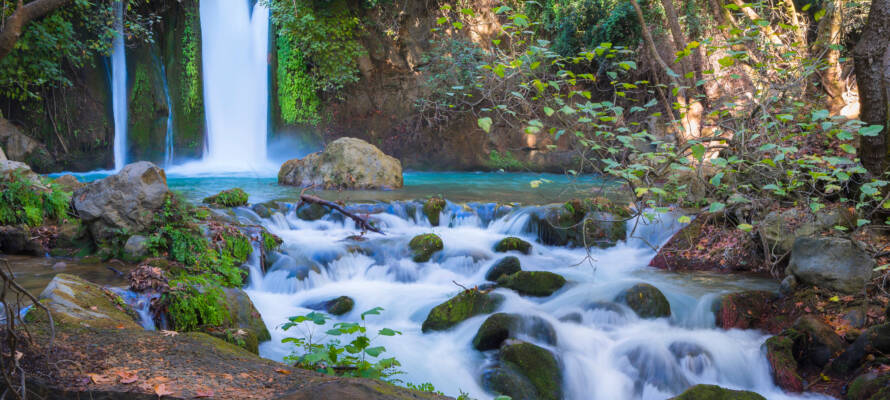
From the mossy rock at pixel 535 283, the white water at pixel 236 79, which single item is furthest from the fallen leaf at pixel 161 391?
the white water at pixel 236 79

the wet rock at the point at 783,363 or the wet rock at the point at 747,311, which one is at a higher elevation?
the wet rock at the point at 747,311

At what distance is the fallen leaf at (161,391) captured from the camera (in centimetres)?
222

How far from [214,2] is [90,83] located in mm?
5139

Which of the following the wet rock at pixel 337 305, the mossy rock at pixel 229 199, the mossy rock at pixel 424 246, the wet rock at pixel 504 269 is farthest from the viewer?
the mossy rock at pixel 229 199

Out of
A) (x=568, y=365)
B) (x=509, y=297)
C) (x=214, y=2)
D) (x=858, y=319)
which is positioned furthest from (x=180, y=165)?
(x=858, y=319)

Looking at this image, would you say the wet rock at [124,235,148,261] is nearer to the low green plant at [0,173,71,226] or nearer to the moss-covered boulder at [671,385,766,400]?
the low green plant at [0,173,71,226]

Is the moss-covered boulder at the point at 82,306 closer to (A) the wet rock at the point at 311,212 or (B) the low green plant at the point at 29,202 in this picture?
(B) the low green plant at the point at 29,202

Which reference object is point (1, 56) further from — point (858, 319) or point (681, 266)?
point (681, 266)

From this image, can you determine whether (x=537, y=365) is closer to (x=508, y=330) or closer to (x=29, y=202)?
(x=508, y=330)

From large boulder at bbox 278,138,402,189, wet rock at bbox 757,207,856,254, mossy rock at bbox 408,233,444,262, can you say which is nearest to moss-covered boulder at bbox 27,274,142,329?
mossy rock at bbox 408,233,444,262

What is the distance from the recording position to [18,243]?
566 centimetres

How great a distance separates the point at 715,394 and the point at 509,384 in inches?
57.7

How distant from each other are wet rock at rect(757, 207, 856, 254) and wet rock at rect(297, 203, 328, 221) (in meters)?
6.50

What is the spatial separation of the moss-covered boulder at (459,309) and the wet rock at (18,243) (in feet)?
14.4
